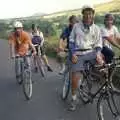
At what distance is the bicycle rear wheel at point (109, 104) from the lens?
23.7 feet

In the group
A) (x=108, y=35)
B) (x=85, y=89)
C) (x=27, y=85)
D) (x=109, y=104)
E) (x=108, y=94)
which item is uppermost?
(x=108, y=35)

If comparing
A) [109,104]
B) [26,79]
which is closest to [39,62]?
[26,79]

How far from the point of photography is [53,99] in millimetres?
10430

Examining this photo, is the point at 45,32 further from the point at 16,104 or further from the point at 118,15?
the point at 16,104

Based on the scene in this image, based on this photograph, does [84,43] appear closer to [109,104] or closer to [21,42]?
[109,104]

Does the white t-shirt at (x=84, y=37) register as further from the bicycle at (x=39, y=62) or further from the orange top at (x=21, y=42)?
the bicycle at (x=39, y=62)

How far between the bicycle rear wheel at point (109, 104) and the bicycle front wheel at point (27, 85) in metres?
3.23

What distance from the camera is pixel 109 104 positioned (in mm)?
7332

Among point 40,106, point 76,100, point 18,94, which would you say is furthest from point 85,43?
point 18,94

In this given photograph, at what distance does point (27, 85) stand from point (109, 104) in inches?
146

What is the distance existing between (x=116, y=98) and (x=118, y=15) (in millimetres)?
15882

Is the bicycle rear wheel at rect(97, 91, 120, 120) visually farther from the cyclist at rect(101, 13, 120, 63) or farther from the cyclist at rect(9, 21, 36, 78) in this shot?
the cyclist at rect(9, 21, 36, 78)

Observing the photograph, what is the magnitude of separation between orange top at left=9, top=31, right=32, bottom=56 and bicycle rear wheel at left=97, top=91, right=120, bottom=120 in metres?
4.43

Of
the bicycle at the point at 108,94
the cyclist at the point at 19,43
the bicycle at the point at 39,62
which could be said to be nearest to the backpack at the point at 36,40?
the bicycle at the point at 39,62
